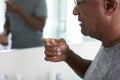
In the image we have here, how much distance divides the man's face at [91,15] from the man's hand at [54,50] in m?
0.16

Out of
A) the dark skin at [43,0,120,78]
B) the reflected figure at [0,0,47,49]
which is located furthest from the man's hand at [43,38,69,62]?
the reflected figure at [0,0,47,49]

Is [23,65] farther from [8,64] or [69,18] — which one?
[69,18]

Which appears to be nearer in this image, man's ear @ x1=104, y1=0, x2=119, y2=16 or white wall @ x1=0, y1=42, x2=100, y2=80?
man's ear @ x1=104, y1=0, x2=119, y2=16

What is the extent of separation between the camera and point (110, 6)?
59cm

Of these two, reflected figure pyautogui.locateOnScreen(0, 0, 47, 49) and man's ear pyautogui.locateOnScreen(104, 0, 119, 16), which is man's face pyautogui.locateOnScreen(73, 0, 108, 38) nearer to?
man's ear pyautogui.locateOnScreen(104, 0, 119, 16)

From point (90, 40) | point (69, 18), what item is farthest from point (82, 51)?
point (69, 18)

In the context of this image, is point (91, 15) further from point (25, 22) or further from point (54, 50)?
point (25, 22)

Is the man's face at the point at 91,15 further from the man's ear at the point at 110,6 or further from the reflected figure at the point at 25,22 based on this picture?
the reflected figure at the point at 25,22

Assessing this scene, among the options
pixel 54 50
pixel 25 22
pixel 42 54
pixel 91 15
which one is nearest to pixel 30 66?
pixel 42 54

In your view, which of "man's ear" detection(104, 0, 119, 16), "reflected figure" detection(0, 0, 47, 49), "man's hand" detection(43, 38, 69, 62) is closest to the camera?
"man's ear" detection(104, 0, 119, 16)

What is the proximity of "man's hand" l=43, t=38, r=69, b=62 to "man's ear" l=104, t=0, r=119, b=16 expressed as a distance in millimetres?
251

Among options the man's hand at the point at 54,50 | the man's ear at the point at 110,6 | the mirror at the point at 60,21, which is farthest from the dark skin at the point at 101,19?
the mirror at the point at 60,21

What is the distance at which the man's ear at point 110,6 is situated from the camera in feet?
1.91

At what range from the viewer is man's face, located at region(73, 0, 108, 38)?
23.7 inches
